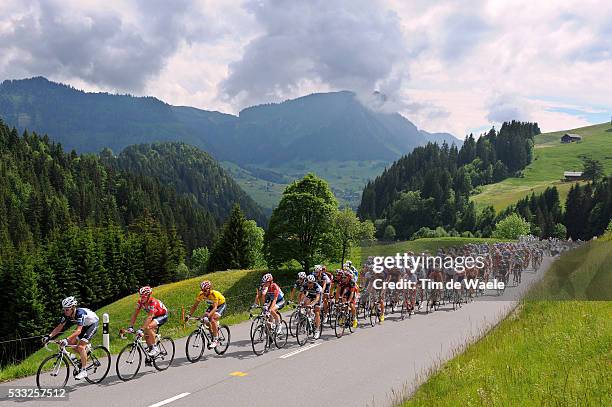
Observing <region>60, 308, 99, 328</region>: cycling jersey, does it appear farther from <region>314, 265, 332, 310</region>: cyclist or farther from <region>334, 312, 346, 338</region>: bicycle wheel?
<region>334, 312, 346, 338</region>: bicycle wheel

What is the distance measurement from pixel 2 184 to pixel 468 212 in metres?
125

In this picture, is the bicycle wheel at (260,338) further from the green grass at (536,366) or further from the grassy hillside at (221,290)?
the grassy hillside at (221,290)

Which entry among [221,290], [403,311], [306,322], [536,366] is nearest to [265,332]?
[306,322]

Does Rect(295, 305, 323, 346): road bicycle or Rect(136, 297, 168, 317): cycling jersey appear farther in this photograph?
Rect(295, 305, 323, 346): road bicycle

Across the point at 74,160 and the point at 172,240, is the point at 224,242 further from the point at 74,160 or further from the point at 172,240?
the point at 74,160

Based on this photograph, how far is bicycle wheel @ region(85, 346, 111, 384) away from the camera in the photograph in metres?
11.4

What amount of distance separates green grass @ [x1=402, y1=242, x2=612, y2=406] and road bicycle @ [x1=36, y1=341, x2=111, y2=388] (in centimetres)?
725

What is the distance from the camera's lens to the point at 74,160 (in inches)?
6412

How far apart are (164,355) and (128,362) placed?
1.27m

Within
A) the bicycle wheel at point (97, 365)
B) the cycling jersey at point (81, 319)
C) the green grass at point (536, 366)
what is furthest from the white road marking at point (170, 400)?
the green grass at point (536, 366)

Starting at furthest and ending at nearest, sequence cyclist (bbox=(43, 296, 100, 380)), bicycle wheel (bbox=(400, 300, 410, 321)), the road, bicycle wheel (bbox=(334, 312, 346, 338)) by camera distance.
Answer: bicycle wheel (bbox=(400, 300, 410, 321)), bicycle wheel (bbox=(334, 312, 346, 338)), cyclist (bbox=(43, 296, 100, 380)), the road

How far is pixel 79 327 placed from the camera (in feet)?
37.4

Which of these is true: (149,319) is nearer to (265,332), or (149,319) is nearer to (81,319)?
(81,319)

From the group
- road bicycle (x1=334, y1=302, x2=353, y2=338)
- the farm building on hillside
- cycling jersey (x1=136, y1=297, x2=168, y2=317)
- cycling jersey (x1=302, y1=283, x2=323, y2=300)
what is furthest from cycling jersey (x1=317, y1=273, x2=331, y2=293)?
the farm building on hillside
